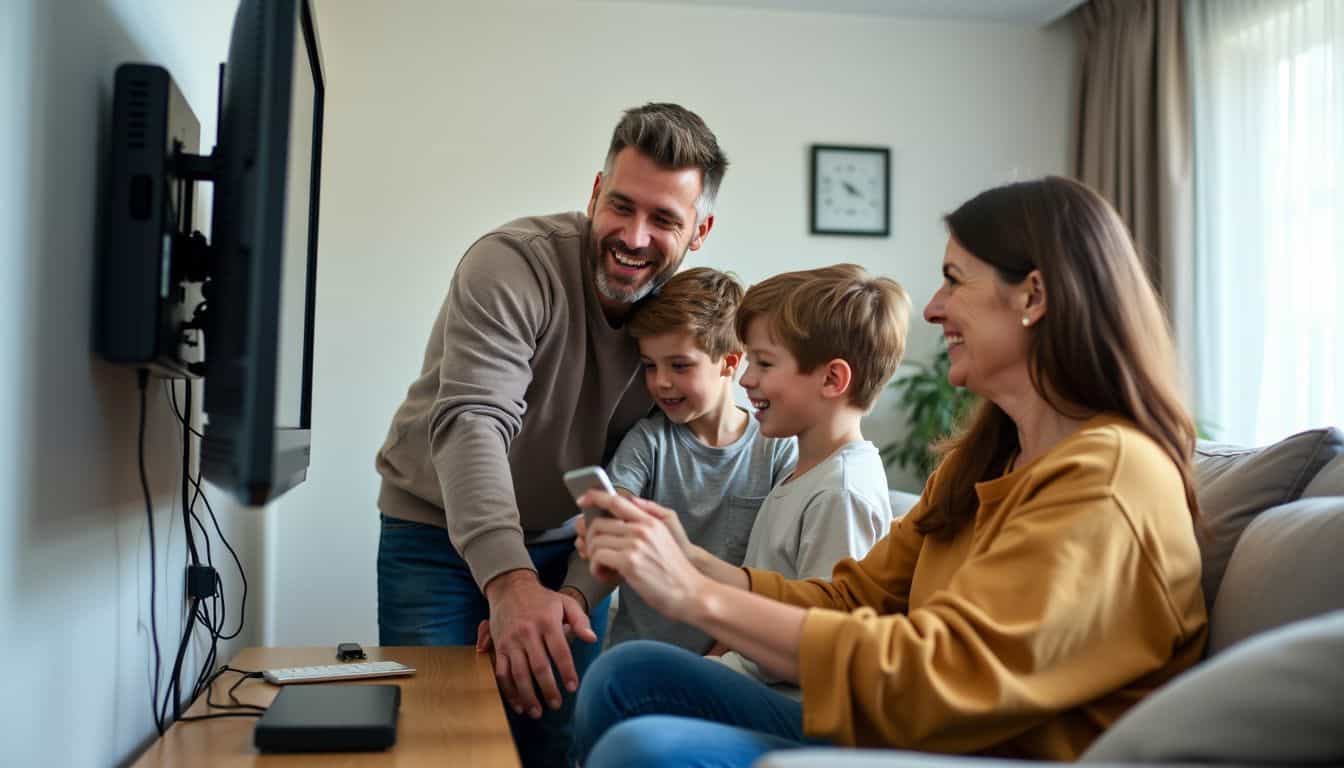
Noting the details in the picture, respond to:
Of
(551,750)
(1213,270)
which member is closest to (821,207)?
(1213,270)

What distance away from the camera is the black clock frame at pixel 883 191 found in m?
4.38

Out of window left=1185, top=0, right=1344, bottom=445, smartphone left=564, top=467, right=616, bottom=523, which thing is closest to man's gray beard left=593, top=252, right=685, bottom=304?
smartphone left=564, top=467, right=616, bottom=523

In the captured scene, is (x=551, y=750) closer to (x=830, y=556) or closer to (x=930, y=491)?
(x=830, y=556)

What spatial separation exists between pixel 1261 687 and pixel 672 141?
1.43m

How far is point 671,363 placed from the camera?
7.07 ft

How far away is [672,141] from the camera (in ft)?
6.68

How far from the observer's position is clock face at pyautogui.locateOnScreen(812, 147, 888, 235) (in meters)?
4.38

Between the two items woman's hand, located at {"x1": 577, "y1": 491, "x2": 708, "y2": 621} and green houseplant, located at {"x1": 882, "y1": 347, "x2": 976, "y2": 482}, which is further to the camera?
green houseplant, located at {"x1": 882, "y1": 347, "x2": 976, "y2": 482}

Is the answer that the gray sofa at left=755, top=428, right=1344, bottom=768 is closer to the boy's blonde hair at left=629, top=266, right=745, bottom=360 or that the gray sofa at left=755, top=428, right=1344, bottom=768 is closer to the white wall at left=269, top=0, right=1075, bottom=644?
the boy's blonde hair at left=629, top=266, right=745, bottom=360

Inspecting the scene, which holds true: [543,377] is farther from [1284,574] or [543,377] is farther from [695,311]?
[1284,574]

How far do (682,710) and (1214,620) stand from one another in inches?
23.2

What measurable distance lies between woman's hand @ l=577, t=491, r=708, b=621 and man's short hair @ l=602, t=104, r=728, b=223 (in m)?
0.92

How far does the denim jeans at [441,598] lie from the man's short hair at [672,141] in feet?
2.39

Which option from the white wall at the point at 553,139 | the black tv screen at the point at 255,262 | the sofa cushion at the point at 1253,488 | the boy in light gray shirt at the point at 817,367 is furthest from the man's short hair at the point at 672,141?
the white wall at the point at 553,139
